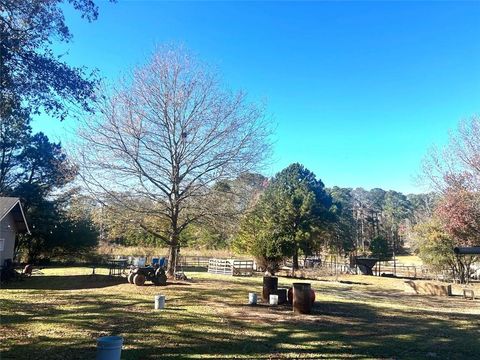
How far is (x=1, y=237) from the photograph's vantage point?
22234 millimetres

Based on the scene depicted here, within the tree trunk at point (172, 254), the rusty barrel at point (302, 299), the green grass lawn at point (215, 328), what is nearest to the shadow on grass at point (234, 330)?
the green grass lawn at point (215, 328)

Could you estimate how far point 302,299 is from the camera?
1195 centimetres

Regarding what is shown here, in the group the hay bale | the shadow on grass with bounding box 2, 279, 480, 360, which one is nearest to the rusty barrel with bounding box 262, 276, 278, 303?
the shadow on grass with bounding box 2, 279, 480, 360

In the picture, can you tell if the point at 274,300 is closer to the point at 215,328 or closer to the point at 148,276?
the point at 215,328

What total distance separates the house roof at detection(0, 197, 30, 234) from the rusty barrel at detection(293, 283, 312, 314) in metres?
16.1

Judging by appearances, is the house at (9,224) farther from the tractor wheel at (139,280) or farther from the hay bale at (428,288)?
the hay bale at (428,288)

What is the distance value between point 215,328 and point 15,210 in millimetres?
20502

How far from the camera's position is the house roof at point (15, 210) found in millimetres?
Answer: 21078

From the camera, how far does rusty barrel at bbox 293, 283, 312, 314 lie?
1191 centimetres

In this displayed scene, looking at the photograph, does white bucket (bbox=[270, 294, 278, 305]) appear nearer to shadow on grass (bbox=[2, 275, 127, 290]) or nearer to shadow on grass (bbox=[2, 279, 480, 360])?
shadow on grass (bbox=[2, 279, 480, 360])

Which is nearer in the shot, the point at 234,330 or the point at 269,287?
the point at 234,330

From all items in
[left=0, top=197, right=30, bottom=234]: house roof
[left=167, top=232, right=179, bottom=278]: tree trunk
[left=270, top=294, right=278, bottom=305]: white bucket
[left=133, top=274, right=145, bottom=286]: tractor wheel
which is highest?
[left=0, top=197, right=30, bottom=234]: house roof

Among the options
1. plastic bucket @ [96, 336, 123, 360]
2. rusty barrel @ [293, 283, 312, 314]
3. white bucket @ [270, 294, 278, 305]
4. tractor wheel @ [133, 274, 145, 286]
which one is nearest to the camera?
plastic bucket @ [96, 336, 123, 360]

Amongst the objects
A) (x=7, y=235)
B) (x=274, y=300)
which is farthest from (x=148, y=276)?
(x=7, y=235)
